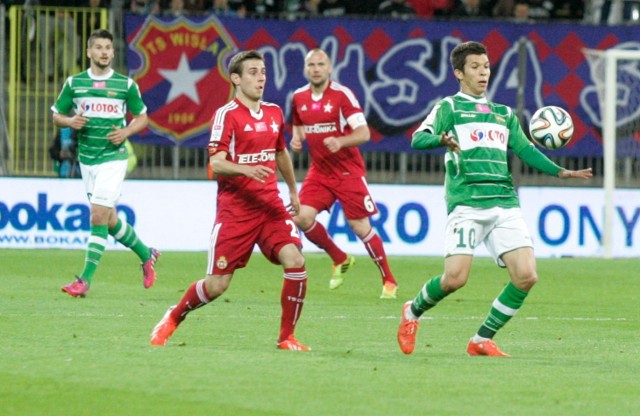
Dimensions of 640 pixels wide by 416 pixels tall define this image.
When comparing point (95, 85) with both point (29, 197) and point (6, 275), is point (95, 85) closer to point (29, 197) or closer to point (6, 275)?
point (6, 275)

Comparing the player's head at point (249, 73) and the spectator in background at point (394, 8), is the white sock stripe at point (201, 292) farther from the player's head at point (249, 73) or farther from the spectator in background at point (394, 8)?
the spectator in background at point (394, 8)

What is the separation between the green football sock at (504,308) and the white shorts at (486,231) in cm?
22

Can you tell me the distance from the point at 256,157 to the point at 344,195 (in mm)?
4788

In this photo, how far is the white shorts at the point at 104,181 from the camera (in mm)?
13422

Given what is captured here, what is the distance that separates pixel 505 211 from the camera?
9.30m

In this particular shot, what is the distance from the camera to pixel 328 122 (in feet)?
46.4

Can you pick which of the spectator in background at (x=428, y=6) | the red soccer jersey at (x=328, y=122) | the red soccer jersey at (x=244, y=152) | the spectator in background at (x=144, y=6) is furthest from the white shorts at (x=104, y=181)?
the spectator in background at (x=428, y=6)

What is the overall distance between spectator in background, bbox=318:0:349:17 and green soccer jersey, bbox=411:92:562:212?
11.8m

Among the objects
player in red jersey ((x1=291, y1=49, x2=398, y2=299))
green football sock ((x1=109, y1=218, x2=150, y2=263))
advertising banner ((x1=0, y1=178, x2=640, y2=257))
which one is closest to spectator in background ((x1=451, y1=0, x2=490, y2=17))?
advertising banner ((x1=0, y1=178, x2=640, y2=257))

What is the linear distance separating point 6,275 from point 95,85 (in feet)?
8.80

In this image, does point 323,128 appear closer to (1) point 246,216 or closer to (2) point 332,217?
(1) point 246,216

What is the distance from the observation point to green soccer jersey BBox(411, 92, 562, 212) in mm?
9328

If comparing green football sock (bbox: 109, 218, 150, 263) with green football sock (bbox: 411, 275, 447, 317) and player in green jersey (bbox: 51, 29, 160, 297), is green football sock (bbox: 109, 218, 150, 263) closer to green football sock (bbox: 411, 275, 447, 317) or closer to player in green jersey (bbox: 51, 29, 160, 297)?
player in green jersey (bbox: 51, 29, 160, 297)

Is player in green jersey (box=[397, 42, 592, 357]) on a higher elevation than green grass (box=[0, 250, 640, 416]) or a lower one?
higher
